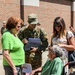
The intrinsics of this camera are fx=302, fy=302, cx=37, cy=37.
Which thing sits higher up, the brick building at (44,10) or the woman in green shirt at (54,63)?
the brick building at (44,10)

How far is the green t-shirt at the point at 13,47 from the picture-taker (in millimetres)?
4777

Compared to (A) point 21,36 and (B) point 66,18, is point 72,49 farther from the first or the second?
(B) point 66,18

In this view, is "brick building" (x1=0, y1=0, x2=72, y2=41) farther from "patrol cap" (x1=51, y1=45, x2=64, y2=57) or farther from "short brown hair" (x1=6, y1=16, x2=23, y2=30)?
"patrol cap" (x1=51, y1=45, x2=64, y2=57)

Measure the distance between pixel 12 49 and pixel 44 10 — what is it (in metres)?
15.7

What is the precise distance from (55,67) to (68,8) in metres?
19.3

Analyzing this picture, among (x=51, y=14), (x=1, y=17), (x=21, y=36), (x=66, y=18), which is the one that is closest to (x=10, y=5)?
(x=1, y=17)

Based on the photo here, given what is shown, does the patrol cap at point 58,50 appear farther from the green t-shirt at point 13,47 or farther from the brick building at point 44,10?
the brick building at point 44,10

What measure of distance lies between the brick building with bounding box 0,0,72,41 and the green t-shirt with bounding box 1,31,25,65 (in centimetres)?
1144

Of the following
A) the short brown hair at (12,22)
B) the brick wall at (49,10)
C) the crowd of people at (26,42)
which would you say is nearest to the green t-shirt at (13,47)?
the crowd of people at (26,42)

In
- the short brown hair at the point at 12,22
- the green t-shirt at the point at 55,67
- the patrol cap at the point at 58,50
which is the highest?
the short brown hair at the point at 12,22

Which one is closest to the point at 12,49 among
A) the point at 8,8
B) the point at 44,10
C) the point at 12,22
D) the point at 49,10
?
the point at 12,22

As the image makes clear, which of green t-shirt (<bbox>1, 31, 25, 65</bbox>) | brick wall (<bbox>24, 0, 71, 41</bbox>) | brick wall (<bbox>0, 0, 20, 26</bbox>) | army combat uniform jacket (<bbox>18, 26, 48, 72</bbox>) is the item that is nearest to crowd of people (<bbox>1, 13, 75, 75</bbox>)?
green t-shirt (<bbox>1, 31, 25, 65</bbox>)

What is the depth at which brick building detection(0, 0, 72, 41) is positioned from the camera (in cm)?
1655

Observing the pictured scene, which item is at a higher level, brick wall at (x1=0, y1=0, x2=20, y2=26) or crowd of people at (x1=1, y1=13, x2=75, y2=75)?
brick wall at (x1=0, y1=0, x2=20, y2=26)
